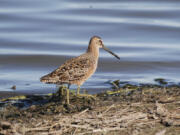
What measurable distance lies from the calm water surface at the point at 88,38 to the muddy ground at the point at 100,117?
2887 mm

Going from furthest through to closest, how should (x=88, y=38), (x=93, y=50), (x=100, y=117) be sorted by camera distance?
(x=88, y=38) < (x=93, y=50) < (x=100, y=117)

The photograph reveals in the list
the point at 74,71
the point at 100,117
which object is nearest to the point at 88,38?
the point at 74,71

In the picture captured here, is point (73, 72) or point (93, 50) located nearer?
point (73, 72)

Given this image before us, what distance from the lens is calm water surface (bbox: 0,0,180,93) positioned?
12008 millimetres

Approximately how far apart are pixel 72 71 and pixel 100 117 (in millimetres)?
2165

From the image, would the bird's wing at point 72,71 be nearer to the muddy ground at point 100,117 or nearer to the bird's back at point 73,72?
the bird's back at point 73,72

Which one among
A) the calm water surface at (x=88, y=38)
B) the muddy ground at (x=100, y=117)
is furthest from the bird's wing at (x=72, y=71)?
the calm water surface at (x=88, y=38)

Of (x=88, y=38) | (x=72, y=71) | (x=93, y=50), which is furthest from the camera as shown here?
(x=88, y=38)

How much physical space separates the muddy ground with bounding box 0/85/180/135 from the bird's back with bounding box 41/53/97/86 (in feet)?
1.14

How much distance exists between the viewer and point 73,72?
8.16m

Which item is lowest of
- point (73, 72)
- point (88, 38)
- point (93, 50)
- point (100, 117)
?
point (100, 117)

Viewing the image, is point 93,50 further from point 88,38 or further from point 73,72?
point 88,38

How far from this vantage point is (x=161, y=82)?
1040 centimetres

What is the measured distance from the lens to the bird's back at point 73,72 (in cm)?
798
